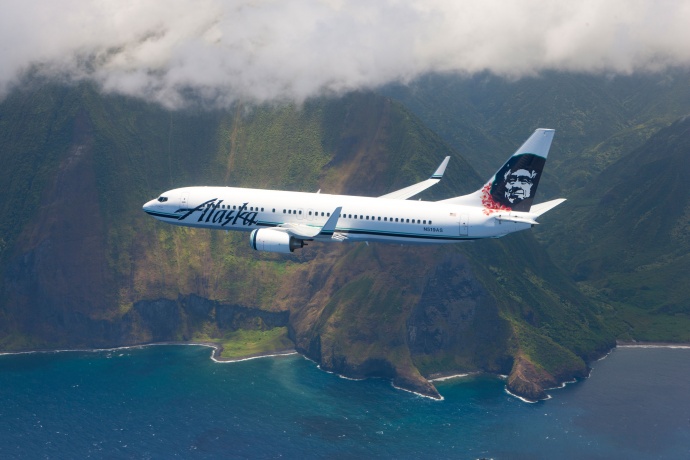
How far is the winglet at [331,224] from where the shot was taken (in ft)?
375

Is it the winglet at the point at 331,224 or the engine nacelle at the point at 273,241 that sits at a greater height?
the winglet at the point at 331,224

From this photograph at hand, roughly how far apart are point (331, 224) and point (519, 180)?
110ft

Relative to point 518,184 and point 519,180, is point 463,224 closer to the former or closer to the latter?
point 518,184

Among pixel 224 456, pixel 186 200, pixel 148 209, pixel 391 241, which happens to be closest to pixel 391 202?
pixel 391 241

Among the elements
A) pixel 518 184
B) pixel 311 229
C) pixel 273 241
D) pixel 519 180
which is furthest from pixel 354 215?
pixel 519 180

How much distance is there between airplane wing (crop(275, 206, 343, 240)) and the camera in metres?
115

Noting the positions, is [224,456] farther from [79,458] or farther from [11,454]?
[11,454]

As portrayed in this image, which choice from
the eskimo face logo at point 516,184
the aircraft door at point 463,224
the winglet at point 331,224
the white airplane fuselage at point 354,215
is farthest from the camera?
the eskimo face logo at point 516,184

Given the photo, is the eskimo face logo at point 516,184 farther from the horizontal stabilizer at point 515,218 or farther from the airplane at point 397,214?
the horizontal stabilizer at point 515,218

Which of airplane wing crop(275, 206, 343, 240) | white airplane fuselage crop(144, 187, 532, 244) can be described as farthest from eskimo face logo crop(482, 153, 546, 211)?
airplane wing crop(275, 206, 343, 240)

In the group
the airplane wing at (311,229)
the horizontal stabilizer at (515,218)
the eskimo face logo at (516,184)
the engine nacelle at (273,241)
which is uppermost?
the eskimo face logo at (516,184)

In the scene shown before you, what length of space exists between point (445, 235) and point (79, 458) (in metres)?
133

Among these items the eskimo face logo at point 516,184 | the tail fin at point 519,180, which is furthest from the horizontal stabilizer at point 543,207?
the tail fin at point 519,180

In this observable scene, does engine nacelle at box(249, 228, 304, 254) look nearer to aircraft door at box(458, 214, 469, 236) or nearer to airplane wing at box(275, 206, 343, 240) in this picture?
airplane wing at box(275, 206, 343, 240)
